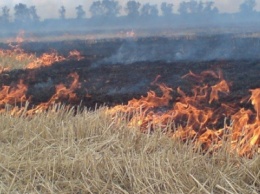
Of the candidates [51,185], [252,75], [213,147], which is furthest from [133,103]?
[252,75]

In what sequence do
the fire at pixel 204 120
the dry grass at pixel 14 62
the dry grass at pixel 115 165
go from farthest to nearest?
the dry grass at pixel 14 62, the fire at pixel 204 120, the dry grass at pixel 115 165

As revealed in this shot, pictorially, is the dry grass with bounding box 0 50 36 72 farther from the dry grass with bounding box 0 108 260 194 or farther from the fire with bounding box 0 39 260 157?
the dry grass with bounding box 0 108 260 194

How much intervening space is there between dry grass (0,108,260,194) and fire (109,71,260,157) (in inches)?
9.3

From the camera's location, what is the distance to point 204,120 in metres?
5.93

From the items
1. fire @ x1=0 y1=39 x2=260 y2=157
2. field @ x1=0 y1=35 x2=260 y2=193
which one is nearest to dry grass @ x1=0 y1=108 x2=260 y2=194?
field @ x1=0 y1=35 x2=260 y2=193

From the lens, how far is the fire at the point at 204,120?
4805 mm

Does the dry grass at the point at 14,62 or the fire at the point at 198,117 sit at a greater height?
the fire at the point at 198,117

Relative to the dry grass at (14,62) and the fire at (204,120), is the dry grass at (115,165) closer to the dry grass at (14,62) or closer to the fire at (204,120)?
the fire at (204,120)

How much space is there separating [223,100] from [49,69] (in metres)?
8.14

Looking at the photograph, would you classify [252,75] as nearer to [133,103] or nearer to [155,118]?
[133,103]

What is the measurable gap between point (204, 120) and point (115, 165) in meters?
1.90

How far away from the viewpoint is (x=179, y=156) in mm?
4551

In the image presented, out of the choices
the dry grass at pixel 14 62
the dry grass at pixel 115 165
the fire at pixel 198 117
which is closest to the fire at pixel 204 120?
the fire at pixel 198 117

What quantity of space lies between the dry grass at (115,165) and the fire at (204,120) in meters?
0.24
